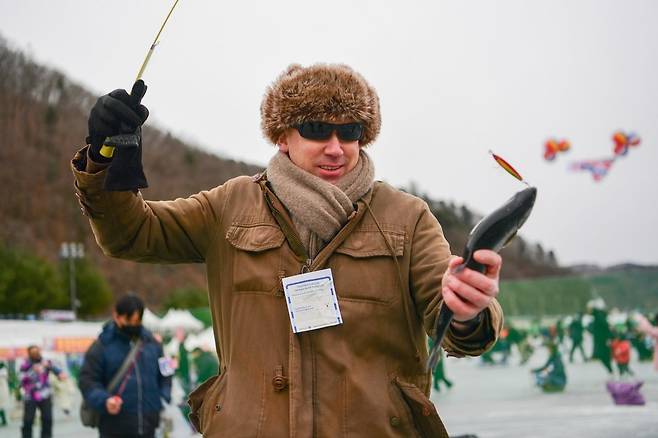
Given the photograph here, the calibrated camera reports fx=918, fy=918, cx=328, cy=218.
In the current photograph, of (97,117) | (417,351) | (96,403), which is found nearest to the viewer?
(97,117)

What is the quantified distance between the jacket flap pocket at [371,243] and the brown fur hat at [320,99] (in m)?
0.42

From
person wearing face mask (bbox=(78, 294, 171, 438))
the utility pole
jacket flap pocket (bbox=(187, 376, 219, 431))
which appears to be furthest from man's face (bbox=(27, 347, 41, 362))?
the utility pole

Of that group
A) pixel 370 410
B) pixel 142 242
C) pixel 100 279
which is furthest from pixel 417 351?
pixel 100 279

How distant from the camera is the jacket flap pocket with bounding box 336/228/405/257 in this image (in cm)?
297

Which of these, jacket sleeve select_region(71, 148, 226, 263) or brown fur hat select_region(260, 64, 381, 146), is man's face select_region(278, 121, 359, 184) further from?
jacket sleeve select_region(71, 148, 226, 263)

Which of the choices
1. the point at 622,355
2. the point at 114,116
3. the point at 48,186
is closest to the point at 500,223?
the point at 114,116

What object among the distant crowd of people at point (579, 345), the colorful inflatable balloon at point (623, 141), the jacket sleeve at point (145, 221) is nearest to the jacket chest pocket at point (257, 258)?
the jacket sleeve at point (145, 221)

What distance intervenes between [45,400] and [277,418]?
A: 987cm

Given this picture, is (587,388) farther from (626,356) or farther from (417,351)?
(417,351)

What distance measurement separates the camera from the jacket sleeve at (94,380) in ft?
24.6

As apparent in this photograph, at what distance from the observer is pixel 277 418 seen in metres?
2.84

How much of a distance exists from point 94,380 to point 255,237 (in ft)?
16.8

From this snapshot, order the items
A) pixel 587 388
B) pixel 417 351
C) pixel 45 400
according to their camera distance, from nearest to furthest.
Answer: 1. pixel 417 351
2. pixel 45 400
3. pixel 587 388

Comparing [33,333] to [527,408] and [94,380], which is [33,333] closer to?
[94,380]
